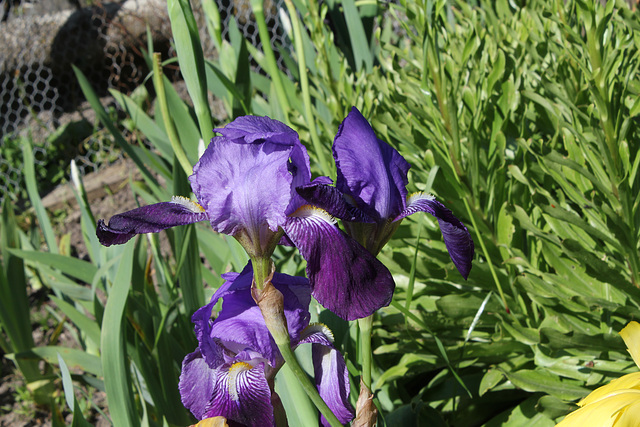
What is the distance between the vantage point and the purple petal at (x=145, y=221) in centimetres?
49

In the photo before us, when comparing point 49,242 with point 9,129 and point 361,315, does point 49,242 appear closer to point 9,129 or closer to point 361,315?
point 361,315

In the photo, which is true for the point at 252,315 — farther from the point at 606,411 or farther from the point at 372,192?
the point at 606,411

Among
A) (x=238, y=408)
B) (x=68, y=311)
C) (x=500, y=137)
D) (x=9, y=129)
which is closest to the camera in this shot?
(x=238, y=408)

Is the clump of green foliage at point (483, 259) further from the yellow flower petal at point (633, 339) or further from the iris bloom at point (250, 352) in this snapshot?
the yellow flower petal at point (633, 339)

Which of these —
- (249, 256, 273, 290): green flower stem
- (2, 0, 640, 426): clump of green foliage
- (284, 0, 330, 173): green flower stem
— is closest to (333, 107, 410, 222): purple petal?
(249, 256, 273, 290): green flower stem

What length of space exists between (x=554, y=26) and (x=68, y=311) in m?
1.48

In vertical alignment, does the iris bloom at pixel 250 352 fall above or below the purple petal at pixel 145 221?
below

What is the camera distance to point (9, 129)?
4.58 meters

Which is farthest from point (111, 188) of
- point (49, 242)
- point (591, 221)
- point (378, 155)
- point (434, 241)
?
point (378, 155)

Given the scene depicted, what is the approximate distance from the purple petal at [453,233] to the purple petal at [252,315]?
0.14 meters

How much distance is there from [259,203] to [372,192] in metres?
0.12

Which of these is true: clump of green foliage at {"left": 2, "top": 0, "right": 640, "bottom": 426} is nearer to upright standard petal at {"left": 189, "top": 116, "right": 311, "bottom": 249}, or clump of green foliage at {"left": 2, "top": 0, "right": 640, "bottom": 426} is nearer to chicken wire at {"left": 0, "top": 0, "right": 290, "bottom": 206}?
upright standard petal at {"left": 189, "top": 116, "right": 311, "bottom": 249}

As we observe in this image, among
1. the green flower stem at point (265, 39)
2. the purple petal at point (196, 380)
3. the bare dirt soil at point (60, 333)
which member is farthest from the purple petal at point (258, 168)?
A: the bare dirt soil at point (60, 333)

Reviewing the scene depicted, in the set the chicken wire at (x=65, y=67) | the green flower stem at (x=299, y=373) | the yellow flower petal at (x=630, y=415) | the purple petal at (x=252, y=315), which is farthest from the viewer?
the chicken wire at (x=65, y=67)
